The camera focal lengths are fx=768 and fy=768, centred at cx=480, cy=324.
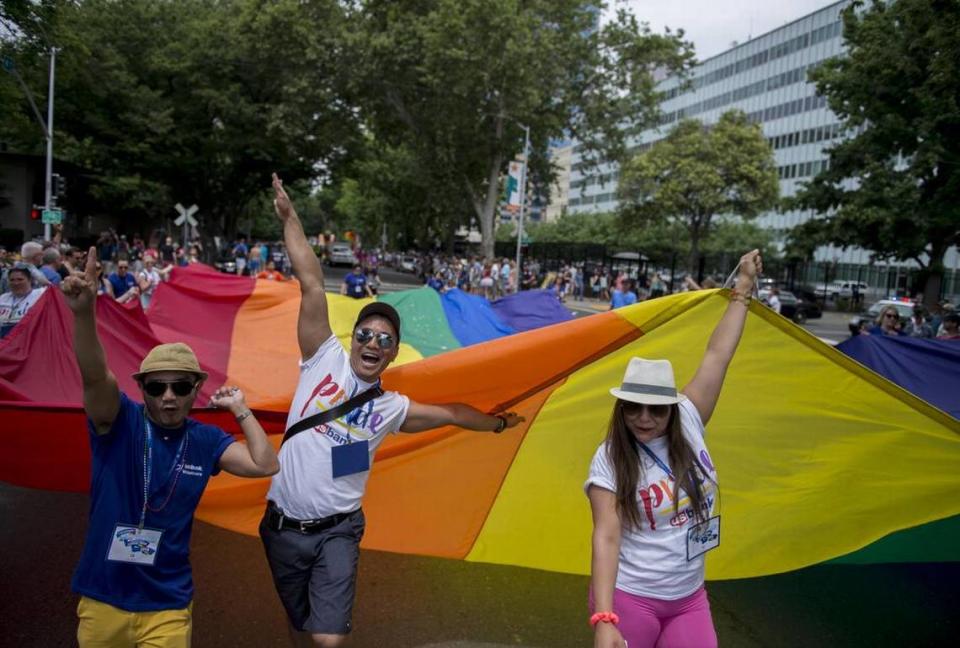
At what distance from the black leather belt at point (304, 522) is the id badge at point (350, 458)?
169mm

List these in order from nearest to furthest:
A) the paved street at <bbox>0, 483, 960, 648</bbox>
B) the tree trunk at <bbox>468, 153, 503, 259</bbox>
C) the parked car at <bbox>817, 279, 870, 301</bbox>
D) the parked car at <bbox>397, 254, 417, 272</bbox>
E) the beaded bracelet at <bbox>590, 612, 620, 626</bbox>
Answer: the beaded bracelet at <bbox>590, 612, 620, 626</bbox> → the paved street at <bbox>0, 483, 960, 648</bbox> → the tree trunk at <bbox>468, 153, 503, 259</bbox> → the parked car at <bbox>817, 279, 870, 301</bbox> → the parked car at <bbox>397, 254, 417, 272</bbox>

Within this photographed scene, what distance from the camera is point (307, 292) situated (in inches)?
129

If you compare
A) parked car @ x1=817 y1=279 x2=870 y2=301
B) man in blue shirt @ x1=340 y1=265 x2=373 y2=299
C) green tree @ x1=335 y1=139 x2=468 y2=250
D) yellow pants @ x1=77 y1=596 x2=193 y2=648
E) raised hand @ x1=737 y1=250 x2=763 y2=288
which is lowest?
parked car @ x1=817 y1=279 x2=870 y2=301

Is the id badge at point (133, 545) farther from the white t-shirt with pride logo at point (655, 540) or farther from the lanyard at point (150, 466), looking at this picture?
the white t-shirt with pride logo at point (655, 540)

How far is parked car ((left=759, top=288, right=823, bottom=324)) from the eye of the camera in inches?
1227

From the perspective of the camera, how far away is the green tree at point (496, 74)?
93.2 feet

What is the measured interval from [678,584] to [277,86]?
34734 mm

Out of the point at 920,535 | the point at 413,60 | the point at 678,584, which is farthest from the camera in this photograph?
the point at 413,60

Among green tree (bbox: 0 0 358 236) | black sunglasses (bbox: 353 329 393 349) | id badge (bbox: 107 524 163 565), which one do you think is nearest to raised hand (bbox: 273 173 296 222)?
black sunglasses (bbox: 353 329 393 349)

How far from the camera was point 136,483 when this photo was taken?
2.67m

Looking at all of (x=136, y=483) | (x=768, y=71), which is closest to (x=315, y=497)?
(x=136, y=483)

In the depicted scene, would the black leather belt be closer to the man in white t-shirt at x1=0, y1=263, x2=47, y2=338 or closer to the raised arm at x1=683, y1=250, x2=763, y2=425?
the raised arm at x1=683, y1=250, x2=763, y2=425

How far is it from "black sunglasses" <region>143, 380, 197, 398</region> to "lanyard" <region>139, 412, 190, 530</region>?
0.12m

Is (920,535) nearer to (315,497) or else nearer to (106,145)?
(315,497)
